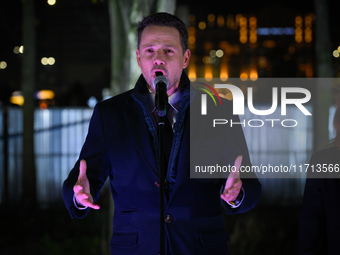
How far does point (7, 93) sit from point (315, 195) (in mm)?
13887

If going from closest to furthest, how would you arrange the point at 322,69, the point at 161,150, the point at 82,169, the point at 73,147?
the point at 161,150, the point at 82,169, the point at 322,69, the point at 73,147

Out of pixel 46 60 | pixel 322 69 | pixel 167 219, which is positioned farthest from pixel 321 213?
pixel 46 60

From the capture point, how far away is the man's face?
2537mm

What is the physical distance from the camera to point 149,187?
8.00 ft

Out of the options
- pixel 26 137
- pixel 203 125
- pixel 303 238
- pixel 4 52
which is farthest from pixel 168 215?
pixel 4 52

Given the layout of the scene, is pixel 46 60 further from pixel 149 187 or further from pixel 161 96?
pixel 161 96

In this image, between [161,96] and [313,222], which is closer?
[161,96]

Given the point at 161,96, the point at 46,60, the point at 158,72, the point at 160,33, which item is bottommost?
the point at 161,96

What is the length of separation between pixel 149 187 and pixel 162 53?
35.4 inches

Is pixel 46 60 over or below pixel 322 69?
over

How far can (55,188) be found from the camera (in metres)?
9.98

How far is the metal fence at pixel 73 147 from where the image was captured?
9344mm

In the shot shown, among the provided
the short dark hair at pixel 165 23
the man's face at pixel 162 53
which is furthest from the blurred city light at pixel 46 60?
the man's face at pixel 162 53

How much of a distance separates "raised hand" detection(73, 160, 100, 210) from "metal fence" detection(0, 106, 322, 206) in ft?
21.9
